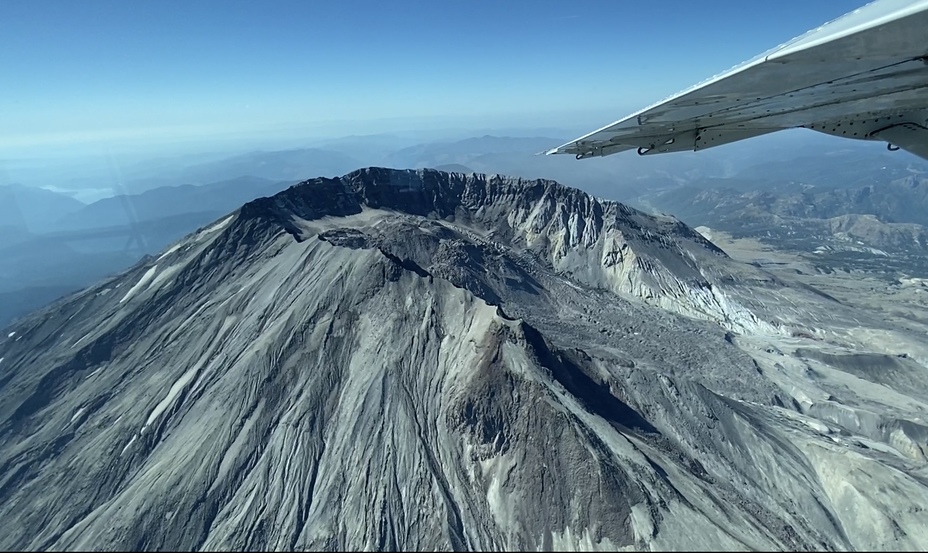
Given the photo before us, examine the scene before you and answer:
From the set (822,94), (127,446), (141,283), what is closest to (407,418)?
(127,446)

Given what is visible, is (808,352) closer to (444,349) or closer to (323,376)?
(444,349)

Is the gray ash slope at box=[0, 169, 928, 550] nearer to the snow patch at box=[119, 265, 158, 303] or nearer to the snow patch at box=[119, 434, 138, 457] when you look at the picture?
the snow patch at box=[119, 434, 138, 457]

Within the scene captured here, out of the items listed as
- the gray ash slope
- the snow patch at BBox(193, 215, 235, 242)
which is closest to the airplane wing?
the gray ash slope

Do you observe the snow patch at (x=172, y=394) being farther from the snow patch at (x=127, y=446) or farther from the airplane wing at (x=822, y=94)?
the airplane wing at (x=822, y=94)

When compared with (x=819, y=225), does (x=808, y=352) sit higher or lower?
higher

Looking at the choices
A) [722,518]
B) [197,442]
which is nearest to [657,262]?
[722,518]
